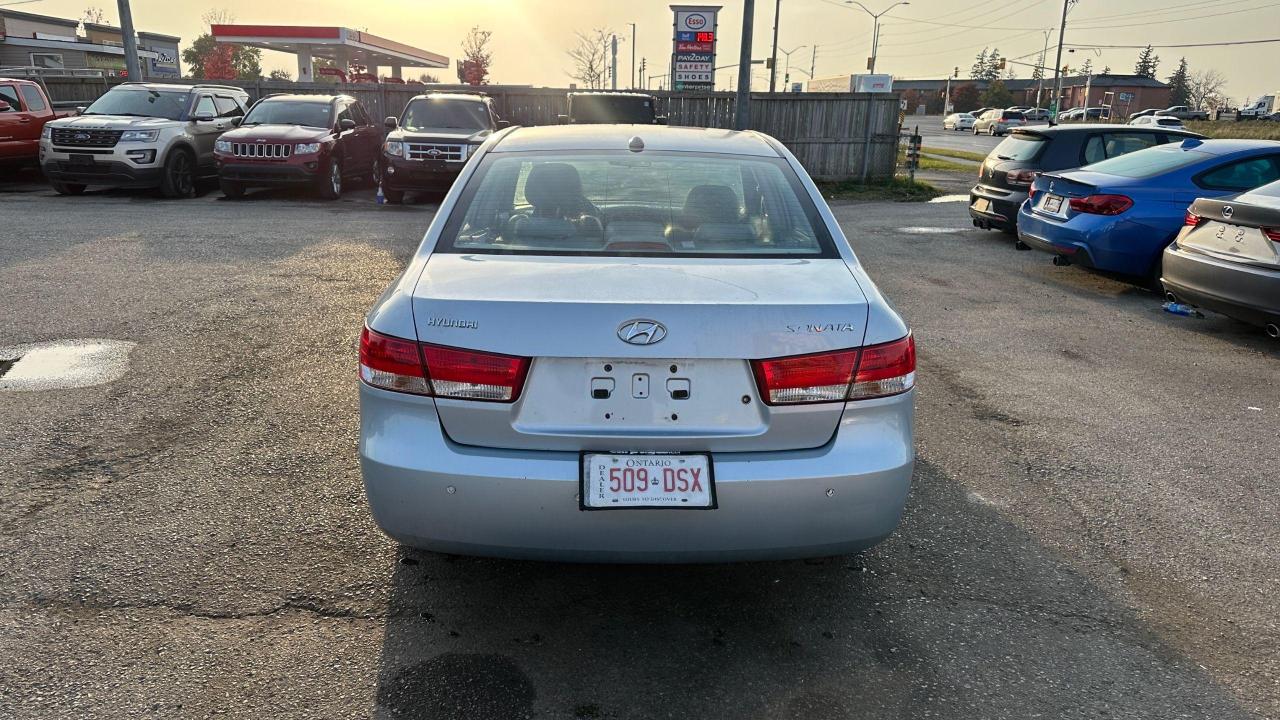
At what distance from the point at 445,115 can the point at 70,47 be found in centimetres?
4572

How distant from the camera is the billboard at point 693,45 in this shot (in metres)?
26.9

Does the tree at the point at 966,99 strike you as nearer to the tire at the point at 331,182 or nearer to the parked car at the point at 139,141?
the tire at the point at 331,182

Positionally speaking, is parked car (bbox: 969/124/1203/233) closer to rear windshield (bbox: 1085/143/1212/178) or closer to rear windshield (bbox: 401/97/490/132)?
rear windshield (bbox: 1085/143/1212/178)

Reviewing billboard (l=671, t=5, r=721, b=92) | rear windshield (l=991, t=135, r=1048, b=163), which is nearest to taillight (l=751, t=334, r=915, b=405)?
rear windshield (l=991, t=135, r=1048, b=163)

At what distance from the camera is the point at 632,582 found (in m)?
3.42

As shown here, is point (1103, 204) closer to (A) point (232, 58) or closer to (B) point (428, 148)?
(B) point (428, 148)

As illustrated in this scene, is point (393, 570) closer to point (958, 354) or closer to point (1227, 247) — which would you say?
point (958, 354)

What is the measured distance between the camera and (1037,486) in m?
Answer: 4.33

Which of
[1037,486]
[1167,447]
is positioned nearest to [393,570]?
[1037,486]

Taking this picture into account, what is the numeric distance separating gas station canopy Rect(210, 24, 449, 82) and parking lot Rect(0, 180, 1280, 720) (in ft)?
108

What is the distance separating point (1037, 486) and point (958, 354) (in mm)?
2435

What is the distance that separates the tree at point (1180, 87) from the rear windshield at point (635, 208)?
11759 cm

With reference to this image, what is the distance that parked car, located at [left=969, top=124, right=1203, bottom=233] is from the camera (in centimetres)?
Result: 1153

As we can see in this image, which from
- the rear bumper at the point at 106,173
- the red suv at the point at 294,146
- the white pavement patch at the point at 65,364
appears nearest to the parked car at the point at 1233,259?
the white pavement patch at the point at 65,364
